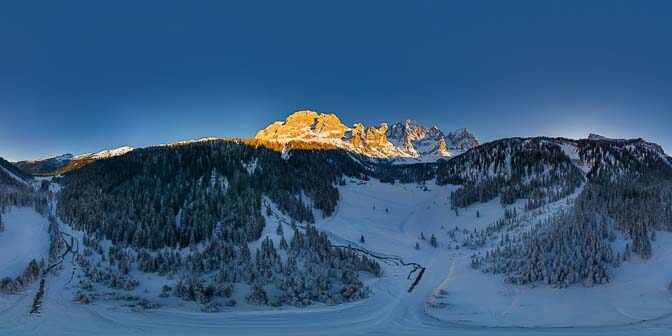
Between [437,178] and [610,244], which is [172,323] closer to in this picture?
[610,244]

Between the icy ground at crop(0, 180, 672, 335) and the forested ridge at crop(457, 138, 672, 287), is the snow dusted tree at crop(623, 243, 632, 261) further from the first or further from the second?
the icy ground at crop(0, 180, 672, 335)

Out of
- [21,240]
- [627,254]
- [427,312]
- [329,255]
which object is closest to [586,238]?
[627,254]

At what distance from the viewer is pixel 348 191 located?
365 ft

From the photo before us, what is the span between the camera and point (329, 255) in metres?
50.3

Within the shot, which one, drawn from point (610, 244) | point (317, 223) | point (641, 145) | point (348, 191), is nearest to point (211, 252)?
point (317, 223)

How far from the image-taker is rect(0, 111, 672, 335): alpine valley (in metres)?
30.7

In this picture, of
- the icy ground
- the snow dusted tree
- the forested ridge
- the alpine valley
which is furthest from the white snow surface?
the snow dusted tree

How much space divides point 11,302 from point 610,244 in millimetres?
66208

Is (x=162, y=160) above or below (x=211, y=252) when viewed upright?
above

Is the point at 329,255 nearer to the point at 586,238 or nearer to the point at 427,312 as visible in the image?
the point at 427,312

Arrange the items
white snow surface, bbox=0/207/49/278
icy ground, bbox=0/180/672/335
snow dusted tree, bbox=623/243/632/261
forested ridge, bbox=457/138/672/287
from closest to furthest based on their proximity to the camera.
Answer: icy ground, bbox=0/180/672/335 → forested ridge, bbox=457/138/672/287 → snow dusted tree, bbox=623/243/632/261 → white snow surface, bbox=0/207/49/278

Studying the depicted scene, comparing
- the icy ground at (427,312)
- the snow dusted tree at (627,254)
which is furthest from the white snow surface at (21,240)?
the snow dusted tree at (627,254)

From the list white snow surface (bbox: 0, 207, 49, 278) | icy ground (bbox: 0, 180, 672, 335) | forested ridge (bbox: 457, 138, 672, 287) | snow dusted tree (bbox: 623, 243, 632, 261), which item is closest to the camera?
icy ground (bbox: 0, 180, 672, 335)

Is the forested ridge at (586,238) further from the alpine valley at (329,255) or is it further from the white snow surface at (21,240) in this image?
the white snow surface at (21,240)
